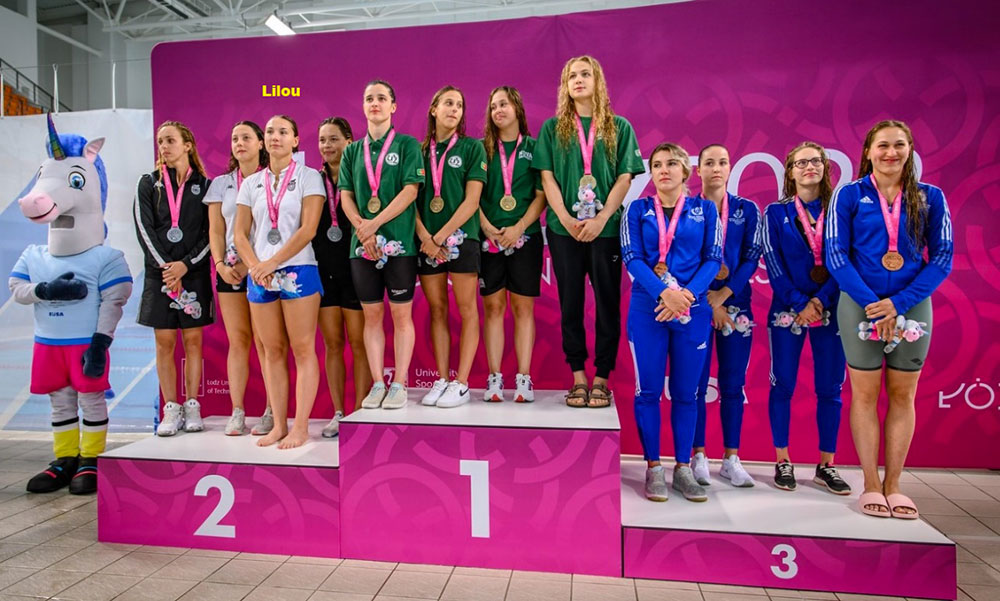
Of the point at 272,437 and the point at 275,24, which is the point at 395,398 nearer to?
the point at 272,437

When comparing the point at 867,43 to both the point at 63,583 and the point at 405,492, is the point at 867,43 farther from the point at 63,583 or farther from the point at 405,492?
the point at 63,583

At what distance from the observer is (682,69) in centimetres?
391

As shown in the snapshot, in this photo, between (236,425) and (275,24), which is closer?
(236,425)

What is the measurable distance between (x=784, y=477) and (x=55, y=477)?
4.09 m

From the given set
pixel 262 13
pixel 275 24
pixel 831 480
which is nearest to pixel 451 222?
pixel 831 480

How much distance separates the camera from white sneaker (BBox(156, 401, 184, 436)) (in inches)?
130

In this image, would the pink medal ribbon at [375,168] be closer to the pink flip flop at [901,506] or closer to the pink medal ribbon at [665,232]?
the pink medal ribbon at [665,232]

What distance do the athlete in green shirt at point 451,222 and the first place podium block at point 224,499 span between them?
683 mm

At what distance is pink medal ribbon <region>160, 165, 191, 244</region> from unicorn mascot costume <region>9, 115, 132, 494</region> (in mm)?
613

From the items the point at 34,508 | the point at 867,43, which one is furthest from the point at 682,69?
the point at 34,508

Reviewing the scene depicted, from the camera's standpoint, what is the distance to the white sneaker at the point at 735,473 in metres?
2.92

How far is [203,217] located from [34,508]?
1.85 meters

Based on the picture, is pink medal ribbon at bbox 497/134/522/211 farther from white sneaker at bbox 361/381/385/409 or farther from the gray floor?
the gray floor

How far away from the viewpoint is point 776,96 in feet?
12.6
